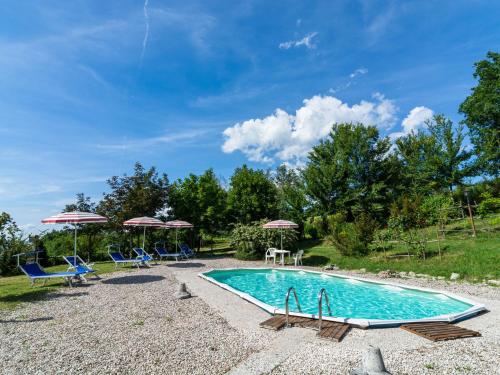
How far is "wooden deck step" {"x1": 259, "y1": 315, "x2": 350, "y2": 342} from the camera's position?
5374mm

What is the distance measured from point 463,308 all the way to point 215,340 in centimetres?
650

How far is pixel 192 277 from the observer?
40.1 feet

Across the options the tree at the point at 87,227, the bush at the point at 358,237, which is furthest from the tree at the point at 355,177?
the tree at the point at 87,227

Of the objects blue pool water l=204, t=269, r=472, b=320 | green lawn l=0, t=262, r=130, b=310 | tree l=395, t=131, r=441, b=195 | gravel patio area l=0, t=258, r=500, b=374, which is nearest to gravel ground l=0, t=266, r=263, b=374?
gravel patio area l=0, t=258, r=500, b=374

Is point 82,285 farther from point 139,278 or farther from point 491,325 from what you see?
point 491,325

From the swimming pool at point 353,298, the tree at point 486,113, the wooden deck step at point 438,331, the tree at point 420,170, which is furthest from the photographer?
the tree at point 420,170

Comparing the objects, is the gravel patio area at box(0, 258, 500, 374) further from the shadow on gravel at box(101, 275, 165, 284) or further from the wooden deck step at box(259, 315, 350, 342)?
the shadow on gravel at box(101, 275, 165, 284)

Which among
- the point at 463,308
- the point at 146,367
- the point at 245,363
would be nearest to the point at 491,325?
the point at 463,308

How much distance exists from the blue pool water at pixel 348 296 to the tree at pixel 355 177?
13.9 metres

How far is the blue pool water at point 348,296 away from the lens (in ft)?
26.7

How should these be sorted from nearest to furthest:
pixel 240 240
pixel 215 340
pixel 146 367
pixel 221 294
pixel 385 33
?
1. pixel 146 367
2. pixel 215 340
3. pixel 221 294
4. pixel 385 33
5. pixel 240 240

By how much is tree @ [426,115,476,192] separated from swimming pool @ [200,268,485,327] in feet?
62.7

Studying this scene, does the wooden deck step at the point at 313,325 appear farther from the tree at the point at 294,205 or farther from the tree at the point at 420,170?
the tree at the point at 420,170

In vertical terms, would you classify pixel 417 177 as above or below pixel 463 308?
above
